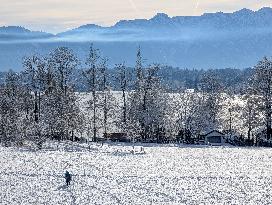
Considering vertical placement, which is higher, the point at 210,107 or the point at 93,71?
the point at 93,71

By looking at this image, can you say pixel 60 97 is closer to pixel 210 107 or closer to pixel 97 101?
pixel 97 101

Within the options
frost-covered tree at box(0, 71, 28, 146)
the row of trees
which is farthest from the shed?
frost-covered tree at box(0, 71, 28, 146)

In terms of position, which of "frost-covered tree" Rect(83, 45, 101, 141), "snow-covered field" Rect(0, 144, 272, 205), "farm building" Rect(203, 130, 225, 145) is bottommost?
"farm building" Rect(203, 130, 225, 145)

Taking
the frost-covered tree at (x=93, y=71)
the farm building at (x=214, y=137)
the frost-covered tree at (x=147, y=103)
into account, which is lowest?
the farm building at (x=214, y=137)

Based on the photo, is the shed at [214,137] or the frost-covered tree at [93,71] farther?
the shed at [214,137]

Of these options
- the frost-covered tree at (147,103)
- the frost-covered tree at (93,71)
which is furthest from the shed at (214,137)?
the frost-covered tree at (93,71)

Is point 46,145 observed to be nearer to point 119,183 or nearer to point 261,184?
point 119,183

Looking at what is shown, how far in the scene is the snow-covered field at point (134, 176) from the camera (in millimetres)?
38656

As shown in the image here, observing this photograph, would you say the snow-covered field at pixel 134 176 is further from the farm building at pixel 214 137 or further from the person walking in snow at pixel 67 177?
the farm building at pixel 214 137

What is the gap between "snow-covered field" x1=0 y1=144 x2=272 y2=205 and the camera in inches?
1522

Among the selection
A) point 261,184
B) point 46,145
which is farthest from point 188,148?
point 261,184

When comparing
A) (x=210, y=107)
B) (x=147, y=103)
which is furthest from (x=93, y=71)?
(x=210, y=107)

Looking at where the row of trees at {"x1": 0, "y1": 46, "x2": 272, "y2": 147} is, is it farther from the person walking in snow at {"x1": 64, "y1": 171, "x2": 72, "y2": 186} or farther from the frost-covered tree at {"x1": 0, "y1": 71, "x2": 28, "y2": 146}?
the person walking in snow at {"x1": 64, "y1": 171, "x2": 72, "y2": 186}

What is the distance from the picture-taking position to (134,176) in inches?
1805
